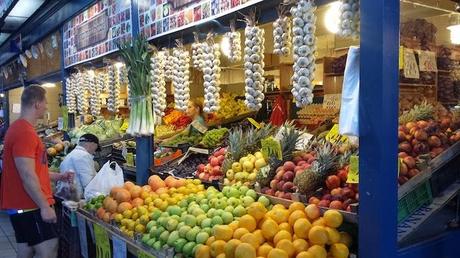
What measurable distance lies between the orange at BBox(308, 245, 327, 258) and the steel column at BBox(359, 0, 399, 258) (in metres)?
0.22

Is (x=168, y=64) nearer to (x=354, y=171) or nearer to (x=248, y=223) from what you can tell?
(x=248, y=223)

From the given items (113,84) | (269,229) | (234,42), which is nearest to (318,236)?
(269,229)

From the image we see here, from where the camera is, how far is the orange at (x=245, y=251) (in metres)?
2.50

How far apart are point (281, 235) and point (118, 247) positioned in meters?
1.49

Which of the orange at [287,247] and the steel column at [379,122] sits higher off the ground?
the steel column at [379,122]

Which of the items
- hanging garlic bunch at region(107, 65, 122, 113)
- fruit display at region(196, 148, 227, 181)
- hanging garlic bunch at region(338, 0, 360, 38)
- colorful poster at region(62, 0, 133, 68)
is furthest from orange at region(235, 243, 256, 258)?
hanging garlic bunch at region(107, 65, 122, 113)

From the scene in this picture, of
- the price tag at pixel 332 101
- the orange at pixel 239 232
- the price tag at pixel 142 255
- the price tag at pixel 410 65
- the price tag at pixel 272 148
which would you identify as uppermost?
the price tag at pixel 410 65

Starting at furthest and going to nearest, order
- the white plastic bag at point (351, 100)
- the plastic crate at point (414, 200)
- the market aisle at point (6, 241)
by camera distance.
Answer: the market aisle at point (6, 241) → the plastic crate at point (414, 200) → the white plastic bag at point (351, 100)

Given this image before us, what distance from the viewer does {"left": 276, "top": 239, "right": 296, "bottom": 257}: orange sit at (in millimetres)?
2506

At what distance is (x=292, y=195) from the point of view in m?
3.10

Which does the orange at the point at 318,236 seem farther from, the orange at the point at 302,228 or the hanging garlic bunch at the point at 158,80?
the hanging garlic bunch at the point at 158,80

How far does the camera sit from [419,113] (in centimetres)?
344

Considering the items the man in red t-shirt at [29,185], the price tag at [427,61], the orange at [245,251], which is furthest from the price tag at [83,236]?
Result: the price tag at [427,61]

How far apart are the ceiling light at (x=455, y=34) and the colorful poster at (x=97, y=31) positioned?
364 centimetres
